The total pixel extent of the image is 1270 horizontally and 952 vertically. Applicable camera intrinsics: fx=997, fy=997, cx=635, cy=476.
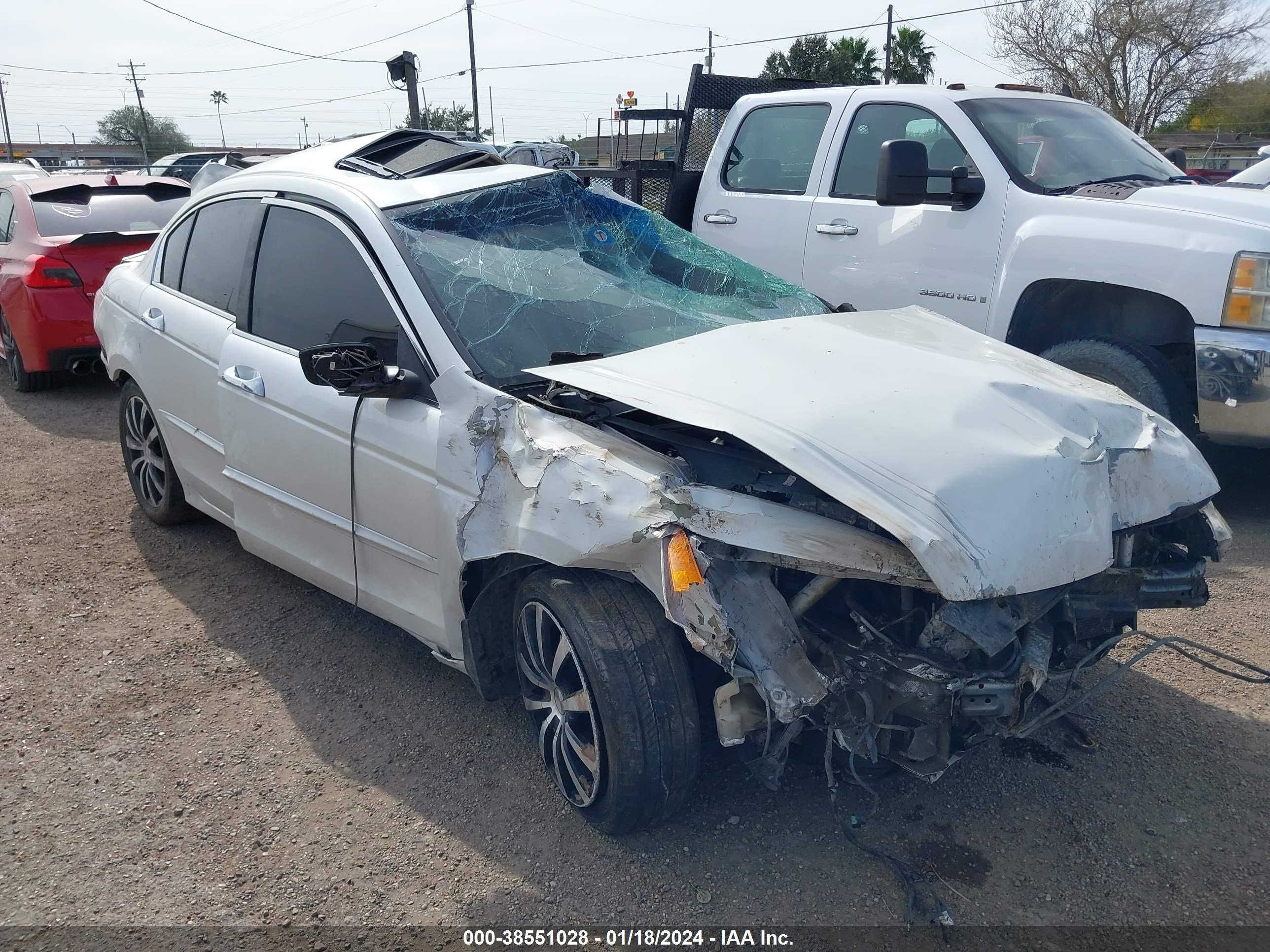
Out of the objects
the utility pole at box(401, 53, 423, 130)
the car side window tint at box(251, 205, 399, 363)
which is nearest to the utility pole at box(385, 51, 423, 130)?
the utility pole at box(401, 53, 423, 130)

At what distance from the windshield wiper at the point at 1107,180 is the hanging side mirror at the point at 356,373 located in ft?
12.2

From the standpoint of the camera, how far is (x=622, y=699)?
261 centimetres

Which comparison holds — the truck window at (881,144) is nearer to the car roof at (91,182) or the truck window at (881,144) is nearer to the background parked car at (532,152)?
the car roof at (91,182)

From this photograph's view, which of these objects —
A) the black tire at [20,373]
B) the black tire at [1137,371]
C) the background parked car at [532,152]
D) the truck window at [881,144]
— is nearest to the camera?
the black tire at [1137,371]

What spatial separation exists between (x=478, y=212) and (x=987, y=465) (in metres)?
2.14

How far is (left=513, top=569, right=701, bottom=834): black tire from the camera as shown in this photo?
262 centimetres

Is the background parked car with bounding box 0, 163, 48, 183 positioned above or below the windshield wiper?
below

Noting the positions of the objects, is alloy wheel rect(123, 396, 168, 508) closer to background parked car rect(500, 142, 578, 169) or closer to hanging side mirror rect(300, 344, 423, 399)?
hanging side mirror rect(300, 344, 423, 399)

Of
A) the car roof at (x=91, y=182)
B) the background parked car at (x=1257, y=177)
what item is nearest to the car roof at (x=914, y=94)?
the background parked car at (x=1257, y=177)

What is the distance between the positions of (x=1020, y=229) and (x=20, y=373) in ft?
25.3

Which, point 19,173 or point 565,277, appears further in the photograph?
point 19,173

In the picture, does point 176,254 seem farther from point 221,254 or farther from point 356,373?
point 356,373

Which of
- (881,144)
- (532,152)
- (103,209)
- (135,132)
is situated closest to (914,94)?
(881,144)

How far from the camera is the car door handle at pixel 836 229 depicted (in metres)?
5.82
